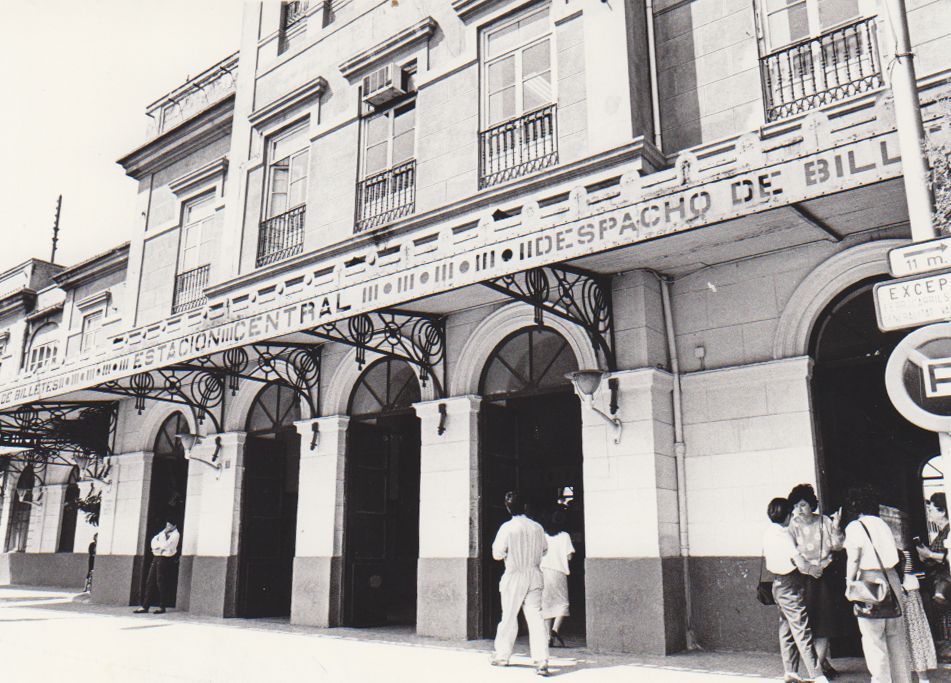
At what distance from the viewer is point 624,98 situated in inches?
380

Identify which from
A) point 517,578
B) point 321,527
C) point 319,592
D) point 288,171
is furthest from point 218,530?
point 517,578

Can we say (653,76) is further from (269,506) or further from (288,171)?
(269,506)

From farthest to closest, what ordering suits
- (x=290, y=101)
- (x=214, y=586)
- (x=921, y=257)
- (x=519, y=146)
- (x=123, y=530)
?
(x=123, y=530), (x=290, y=101), (x=214, y=586), (x=519, y=146), (x=921, y=257)

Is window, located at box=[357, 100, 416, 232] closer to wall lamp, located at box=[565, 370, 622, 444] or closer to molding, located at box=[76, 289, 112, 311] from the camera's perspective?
wall lamp, located at box=[565, 370, 622, 444]

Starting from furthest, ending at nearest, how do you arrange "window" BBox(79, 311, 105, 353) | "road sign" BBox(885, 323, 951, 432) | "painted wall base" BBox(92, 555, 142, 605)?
1. "window" BBox(79, 311, 105, 353)
2. "painted wall base" BBox(92, 555, 142, 605)
3. "road sign" BBox(885, 323, 951, 432)

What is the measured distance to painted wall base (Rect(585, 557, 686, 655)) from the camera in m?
8.31

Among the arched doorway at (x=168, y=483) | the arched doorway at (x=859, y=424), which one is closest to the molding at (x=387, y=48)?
the arched doorway at (x=168, y=483)

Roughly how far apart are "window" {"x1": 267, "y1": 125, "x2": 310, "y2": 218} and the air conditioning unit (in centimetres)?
193

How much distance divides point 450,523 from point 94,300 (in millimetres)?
14217

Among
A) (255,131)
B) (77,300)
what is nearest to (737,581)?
(255,131)

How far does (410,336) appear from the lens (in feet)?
37.3

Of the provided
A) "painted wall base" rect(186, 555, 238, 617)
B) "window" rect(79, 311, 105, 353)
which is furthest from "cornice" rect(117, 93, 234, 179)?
"painted wall base" rect(186, 555, 238, 617)

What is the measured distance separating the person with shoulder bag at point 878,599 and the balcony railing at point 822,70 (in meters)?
4.86

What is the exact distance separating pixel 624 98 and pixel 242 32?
967 cm
